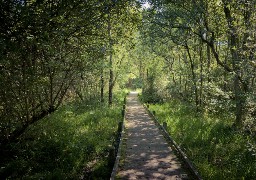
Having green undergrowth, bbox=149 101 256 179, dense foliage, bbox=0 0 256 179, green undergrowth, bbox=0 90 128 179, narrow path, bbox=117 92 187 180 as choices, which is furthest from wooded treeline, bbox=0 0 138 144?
green undergrowth, bbox=149 101 256 179

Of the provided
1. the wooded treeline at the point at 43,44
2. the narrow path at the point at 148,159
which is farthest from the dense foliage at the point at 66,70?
the narrow path at the point at 148,159

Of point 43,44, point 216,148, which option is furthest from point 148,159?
point 43,44

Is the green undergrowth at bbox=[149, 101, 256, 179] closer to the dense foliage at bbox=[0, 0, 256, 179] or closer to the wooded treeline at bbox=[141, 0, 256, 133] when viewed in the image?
the dense foliage at bbox=[0, 0, 256, 179]

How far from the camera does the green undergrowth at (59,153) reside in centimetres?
1008

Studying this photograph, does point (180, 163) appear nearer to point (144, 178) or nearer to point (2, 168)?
point (144, 178)

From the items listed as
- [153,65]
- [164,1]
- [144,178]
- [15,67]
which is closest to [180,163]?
[144,178]

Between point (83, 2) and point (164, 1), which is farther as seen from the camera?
point (164, 1)

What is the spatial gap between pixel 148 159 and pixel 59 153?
13.9 feet

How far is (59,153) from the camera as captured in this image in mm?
11977

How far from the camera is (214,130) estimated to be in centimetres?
1378

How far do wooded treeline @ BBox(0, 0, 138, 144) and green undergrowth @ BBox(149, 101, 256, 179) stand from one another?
563 centimetres

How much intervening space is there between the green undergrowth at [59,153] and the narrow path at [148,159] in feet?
2.84

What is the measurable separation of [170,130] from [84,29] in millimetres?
8348

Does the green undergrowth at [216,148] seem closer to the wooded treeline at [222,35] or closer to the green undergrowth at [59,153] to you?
the wooded treeline at [222,35]
